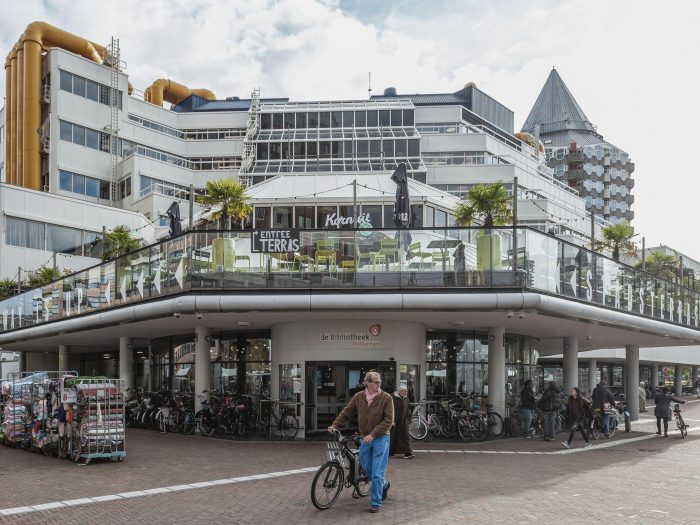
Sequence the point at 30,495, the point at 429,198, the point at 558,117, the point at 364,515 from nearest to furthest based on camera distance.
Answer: the point at 364,515 < the point at 30,495 < the point at 429,198 < the point at 558,117

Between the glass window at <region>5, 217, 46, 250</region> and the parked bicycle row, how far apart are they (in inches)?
1125

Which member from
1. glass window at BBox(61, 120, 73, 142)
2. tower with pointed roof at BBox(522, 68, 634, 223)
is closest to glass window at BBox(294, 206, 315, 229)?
glass window at BBox(61, 120, 73, 142)

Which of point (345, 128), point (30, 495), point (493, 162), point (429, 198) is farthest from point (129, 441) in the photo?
point (493, 162)

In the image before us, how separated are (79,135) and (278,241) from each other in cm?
4717

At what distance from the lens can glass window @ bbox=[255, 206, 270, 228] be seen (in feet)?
127

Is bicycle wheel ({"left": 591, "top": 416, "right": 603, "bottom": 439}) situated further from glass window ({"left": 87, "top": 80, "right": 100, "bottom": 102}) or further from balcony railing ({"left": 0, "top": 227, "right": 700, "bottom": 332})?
glass window ({"left": 87, "top": 80, "right": 100, "bottom": 102})

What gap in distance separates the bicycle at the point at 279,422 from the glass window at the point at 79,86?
46.8 metres

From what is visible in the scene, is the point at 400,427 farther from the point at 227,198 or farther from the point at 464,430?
the point at 227,198

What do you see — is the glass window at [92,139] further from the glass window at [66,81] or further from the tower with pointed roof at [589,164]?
the tower with pointed roof at [589,164]

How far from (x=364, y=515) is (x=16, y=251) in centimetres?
4350

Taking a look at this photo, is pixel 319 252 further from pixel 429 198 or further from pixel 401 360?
pixel 429 198

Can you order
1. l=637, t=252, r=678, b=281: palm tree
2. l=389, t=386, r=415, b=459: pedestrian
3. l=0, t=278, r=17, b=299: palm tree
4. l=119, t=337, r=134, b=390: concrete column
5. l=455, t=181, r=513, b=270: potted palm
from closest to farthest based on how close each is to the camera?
1. l=389, t=386, r=415, b=459: pedestrian
2. l=119, t=337, r=134, b=390: concrete column
3. l=455, t=181, r=513, b=270: potted palm
4. l=0, t=278, r=17, b=299: palm tree
5. l=637, t=252, r=678, b=281: palm tree

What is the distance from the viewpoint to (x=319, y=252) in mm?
19781

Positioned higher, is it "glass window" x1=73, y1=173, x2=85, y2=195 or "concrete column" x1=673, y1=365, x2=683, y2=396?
"glass window" x1=73, y1=173, x2=85, y2=195
